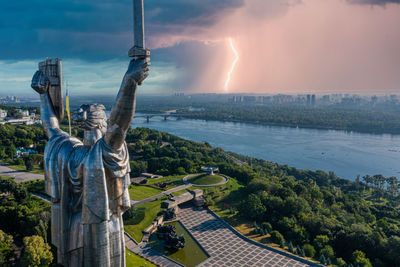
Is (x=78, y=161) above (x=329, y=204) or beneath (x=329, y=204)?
above

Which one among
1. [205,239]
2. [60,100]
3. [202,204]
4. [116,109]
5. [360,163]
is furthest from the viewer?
[360,163]

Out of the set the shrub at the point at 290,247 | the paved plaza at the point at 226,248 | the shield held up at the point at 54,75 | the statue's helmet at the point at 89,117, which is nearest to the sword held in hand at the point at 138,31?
the statue's helmet at the point at 89,117

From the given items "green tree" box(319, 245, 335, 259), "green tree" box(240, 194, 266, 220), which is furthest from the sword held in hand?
"green tree" box(240, 194, 266, 220)

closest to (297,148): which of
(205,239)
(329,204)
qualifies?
(329,204)

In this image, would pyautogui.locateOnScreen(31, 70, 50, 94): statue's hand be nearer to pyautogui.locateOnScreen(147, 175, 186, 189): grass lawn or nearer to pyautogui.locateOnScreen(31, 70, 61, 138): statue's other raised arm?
pyautogui.locateOnScreen(31, 70, 61, 138): statue's other raised arm

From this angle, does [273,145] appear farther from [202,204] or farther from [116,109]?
[116,109]

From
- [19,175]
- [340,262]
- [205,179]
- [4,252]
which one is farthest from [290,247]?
[19,175]
